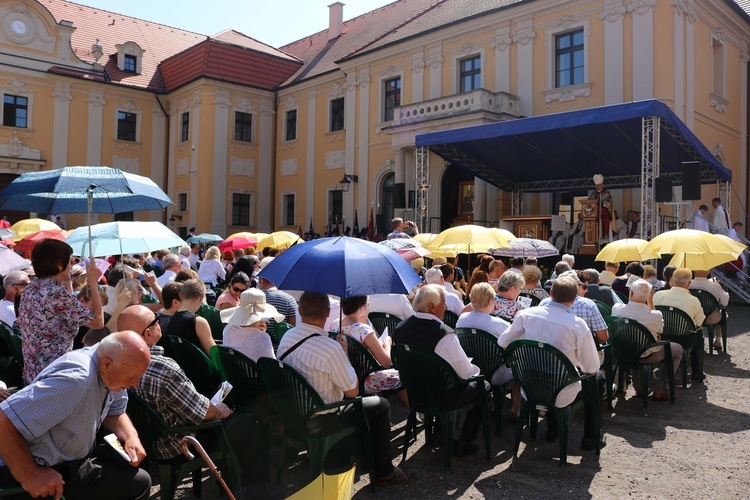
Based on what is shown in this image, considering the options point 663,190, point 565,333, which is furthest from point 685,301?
point 663,190

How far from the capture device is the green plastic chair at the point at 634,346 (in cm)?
591

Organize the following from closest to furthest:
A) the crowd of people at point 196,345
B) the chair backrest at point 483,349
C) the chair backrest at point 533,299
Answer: the crowd of people at point 196,345
the chair backrest at point 483,349
the chair backrest at point 533,299

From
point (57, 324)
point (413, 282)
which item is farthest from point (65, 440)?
point (413, 282)

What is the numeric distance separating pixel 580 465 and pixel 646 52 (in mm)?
15719

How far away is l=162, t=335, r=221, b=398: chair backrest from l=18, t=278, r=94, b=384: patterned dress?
0.77 m

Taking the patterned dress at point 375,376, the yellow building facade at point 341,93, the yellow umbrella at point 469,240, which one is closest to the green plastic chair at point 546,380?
the patterned dress at point 375,376

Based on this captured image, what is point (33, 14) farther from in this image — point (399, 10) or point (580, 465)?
point (580, 465)

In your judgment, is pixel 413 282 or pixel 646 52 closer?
pixel 413 282

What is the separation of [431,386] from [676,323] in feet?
12.2

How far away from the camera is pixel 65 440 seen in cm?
259

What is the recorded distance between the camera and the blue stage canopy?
44.9 ft

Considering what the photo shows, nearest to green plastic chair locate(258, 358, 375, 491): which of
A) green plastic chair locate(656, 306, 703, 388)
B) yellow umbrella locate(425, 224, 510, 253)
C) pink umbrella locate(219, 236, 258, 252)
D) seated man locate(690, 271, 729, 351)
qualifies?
green plastic chair locate(656, 306, 703, 388)

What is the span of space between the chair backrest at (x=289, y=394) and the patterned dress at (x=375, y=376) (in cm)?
93

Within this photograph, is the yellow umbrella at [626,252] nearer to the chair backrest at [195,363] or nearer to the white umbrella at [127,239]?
the white umbrella at [127,239]
